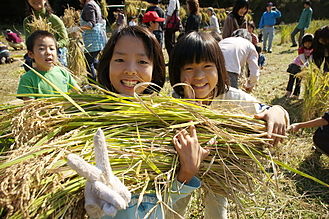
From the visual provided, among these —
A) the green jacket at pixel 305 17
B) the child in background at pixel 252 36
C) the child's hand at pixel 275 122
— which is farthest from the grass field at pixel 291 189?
the green jacket at pixel 305 17

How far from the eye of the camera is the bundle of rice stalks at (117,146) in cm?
78

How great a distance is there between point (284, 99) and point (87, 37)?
12.6ft

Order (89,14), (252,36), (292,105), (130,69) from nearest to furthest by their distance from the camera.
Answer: (130,69), (292,105), (89,14), (252,36)

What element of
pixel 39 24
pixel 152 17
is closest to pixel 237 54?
pixel 39 24

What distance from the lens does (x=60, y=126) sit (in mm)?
990

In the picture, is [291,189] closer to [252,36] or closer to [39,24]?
[39,24]

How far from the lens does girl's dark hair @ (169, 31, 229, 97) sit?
1.51 metres

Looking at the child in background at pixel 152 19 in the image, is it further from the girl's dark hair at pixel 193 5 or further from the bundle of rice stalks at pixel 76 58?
the bundle of rice stalks at pixel 76 58

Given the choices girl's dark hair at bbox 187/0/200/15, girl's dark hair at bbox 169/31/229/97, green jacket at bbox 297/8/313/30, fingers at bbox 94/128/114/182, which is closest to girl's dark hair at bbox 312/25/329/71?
girl's dark hair at bbox 187/0/200/15

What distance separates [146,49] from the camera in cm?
147

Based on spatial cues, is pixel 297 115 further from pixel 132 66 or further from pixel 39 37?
pixel 39 37

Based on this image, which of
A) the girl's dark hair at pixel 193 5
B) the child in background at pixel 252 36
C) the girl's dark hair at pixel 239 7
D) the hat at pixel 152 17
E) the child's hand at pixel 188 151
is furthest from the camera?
the hat at pixel 152 17

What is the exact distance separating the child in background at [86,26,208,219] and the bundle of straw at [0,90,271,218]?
0.16 feet

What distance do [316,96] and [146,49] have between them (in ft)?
9.59
